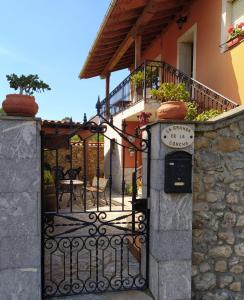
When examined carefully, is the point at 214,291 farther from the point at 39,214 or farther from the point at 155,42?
the point at 155,42

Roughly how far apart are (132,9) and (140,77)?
2070 millimetres

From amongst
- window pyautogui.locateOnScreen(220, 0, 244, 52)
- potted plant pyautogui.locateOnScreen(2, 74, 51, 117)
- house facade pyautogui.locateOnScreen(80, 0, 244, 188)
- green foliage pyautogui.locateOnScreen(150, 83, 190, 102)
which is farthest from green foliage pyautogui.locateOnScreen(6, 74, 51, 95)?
window pyautogui.locateOnScreen(220, 0, 244, 52)

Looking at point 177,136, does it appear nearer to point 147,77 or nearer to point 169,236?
point 169,236

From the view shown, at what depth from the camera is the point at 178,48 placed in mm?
9484

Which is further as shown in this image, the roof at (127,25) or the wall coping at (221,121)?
the roof at (127,25)

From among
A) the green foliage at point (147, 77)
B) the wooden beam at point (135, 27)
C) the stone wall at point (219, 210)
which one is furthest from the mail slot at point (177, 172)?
the wooden beam at point (135, 27)

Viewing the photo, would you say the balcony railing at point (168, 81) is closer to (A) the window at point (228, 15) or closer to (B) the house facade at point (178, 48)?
(B) the house facade at point (178, 48)

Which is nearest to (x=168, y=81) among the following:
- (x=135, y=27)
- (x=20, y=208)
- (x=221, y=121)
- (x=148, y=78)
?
(x=148, y=78)

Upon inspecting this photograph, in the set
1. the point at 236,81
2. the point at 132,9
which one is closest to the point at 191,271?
the point at 236,81

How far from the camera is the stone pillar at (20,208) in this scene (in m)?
2.72

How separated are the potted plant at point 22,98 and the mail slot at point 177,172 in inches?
59.7

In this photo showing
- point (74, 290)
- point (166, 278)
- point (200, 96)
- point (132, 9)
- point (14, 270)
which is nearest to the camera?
point (14, 270)

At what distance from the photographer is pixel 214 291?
10.8ft

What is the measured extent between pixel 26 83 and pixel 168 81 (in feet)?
22.1
